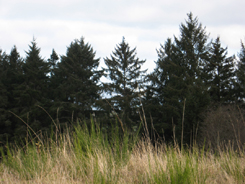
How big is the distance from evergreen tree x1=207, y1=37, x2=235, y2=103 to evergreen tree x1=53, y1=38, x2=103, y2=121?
544 inches

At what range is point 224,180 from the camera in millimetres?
2783

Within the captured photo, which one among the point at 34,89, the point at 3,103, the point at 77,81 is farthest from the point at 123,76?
the point at 3,103

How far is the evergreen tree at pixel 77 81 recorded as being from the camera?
31.0 meters

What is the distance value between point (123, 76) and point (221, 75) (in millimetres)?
11942

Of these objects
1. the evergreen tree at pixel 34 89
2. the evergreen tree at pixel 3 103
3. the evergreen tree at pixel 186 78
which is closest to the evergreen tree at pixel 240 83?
the evergreen tree at pixel 186 78

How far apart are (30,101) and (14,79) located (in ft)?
16.1

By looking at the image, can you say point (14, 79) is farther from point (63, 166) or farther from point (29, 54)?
point (63, 166)

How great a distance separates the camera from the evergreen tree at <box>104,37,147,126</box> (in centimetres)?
2994

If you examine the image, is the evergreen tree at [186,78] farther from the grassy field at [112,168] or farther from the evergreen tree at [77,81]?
the grassy field at [112,168]

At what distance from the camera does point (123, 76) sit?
105ft

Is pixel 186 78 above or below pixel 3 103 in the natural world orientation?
above

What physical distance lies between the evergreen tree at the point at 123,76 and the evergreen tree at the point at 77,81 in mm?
2000

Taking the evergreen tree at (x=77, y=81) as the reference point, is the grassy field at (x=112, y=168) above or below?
below

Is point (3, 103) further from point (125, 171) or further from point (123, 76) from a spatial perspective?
point (125, 171)
